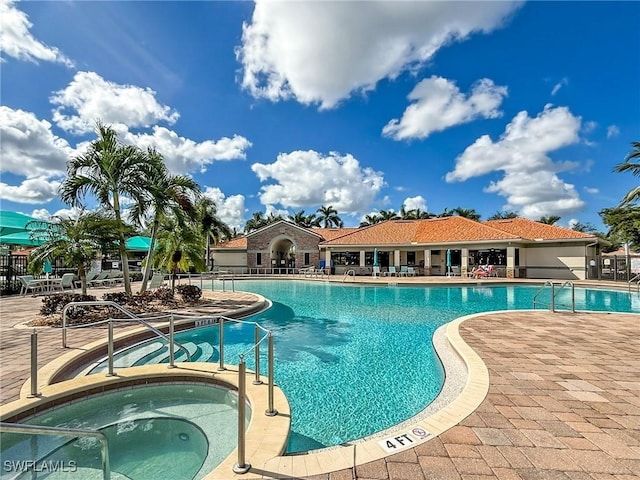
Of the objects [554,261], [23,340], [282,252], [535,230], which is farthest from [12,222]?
[535,230]

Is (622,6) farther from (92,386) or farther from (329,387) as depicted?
(92,386)

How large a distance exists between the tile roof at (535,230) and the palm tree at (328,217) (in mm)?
25548

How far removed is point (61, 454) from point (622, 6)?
1758cm

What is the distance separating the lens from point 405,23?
914cm

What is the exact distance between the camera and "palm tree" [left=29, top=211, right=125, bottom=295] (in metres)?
9.32

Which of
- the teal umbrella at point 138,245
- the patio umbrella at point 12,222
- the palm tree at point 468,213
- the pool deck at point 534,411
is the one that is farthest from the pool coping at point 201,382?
the palm tree at point 468,213

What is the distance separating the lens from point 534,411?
12.2ft

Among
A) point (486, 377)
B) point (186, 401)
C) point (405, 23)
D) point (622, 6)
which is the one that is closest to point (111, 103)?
point (405, 23)

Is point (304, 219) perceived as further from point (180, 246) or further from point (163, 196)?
point (163, 196)

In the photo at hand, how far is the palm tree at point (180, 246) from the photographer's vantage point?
13.1 m

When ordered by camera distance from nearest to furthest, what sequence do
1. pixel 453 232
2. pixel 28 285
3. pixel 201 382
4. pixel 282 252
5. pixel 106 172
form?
pixel 201 382 → pixel 106 172 → pixel 28 285 → pixel 453 232 → pixel 282 252

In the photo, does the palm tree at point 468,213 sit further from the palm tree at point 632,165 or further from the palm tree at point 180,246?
the palm tree at point 180,246

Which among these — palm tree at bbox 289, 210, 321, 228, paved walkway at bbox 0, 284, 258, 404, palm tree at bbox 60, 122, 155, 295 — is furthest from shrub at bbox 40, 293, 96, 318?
palm tree at bbox 289, 210, 321, 228

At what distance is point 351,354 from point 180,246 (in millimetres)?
9309
